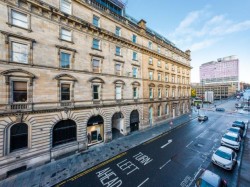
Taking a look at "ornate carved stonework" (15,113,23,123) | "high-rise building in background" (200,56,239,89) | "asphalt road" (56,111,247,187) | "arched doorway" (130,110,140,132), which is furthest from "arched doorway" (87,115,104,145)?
"high-rise building in background" (200,56,239,89)

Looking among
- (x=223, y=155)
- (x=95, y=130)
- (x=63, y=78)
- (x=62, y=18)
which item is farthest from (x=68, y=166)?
(x=62, y=18)

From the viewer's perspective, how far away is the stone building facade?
9.91 m

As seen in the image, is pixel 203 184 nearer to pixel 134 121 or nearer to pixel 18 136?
pixel 134 121

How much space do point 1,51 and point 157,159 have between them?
1803 cm

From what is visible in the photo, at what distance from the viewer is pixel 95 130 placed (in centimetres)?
1567

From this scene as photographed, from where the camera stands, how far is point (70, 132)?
13281mm

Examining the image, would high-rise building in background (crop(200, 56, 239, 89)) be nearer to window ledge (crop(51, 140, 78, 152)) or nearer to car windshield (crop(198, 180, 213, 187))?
car windshield (crop(198, 180, 213, 187))

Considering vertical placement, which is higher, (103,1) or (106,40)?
(103,1)

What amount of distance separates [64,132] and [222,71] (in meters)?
→ 157

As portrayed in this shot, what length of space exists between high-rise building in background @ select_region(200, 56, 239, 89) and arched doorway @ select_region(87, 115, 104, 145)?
130m

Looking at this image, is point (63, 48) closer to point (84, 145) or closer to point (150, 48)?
point (84, 145)

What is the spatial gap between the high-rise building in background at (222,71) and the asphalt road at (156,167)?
A: 412ft

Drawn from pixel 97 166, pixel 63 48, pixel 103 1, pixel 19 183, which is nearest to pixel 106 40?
pixel 63 48

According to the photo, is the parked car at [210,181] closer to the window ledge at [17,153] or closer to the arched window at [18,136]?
the window ledge at [17,153]
